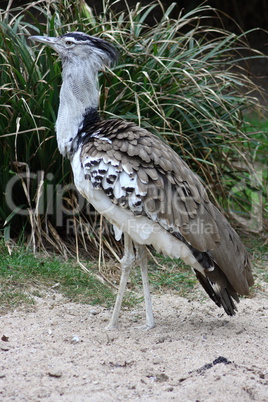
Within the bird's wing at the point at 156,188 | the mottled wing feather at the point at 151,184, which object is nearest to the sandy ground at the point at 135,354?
the bird's wing at the point at 156,188

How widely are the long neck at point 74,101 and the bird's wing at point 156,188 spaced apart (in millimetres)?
209

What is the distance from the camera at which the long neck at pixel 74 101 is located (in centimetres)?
430

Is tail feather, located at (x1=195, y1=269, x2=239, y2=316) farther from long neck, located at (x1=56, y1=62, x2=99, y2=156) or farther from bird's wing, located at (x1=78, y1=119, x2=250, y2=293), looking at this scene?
long neck, located at (x1=56, y1=62, x2=99, y2=156)

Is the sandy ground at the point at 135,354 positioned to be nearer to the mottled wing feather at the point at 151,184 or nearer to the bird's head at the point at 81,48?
the mottled wing feather at the point at 151,184

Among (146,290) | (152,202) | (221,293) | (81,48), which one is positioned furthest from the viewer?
(81,48)

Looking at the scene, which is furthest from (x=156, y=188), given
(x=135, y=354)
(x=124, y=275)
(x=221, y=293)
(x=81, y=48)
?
(x=81, y=48)

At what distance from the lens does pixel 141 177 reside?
4008mm

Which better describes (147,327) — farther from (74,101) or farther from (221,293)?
(74,101)

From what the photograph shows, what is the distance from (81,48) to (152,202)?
50.7 inches

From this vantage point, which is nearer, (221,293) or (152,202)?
(152,202)

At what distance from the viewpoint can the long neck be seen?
4.30m

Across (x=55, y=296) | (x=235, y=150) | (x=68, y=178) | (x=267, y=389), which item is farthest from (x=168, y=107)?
(x=267, y=389)

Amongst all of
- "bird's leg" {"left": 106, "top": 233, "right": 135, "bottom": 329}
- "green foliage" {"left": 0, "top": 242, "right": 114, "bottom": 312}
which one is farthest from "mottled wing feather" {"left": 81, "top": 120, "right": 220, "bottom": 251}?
"green foliage" {"left": 0, "top": 242, "right": 114, "bottom": 312}

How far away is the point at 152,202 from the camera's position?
3.99m
